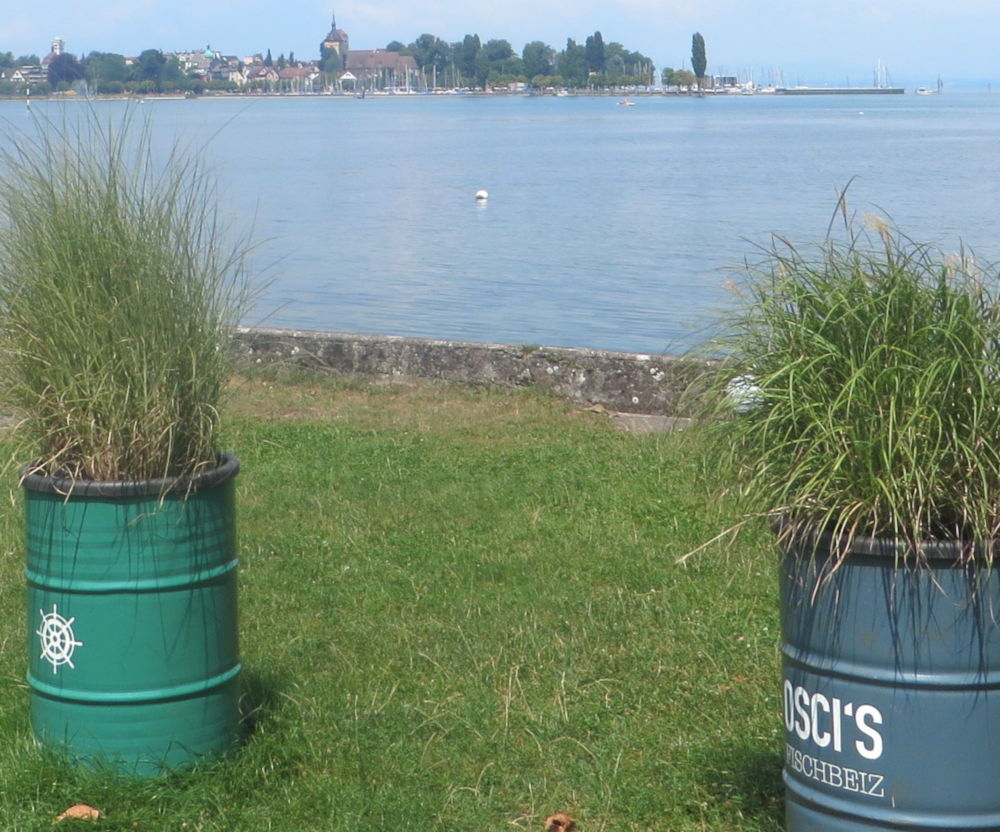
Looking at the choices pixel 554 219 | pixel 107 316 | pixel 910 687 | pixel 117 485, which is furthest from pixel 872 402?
pixel 554 219

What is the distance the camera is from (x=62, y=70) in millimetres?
7070

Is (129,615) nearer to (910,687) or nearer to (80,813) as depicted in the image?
(80,813)

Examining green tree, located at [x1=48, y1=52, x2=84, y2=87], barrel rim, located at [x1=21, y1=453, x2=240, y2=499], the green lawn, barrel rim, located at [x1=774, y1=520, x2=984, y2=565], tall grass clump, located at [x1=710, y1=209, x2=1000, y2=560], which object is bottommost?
the green lawn

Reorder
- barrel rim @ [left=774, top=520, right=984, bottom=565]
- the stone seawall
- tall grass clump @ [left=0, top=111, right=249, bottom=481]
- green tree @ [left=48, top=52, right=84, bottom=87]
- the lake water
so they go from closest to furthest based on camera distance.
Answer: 1. barrel rim @ [left=774, top=520, right=984, bottom=565]
2. tall grass clump @ [left=0, top=111, right=249, bottom=481]
3. green tree @ [left=48, top=52, right=84, bottom=87]
4. the stone seawall
5. the lake water

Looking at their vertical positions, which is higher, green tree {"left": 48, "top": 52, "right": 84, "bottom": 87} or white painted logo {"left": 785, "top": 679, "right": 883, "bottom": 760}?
green tree {"left": 48, "top": 52, "right": 84, "bottom": 87}

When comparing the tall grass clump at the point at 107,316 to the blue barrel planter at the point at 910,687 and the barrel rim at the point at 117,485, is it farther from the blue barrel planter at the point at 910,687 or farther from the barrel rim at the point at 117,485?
the blue barrel planter at the point at 910,687

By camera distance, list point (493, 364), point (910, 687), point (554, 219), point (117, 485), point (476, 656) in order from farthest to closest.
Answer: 1. point (554, 219)
2. point (493, 364)
3. point (476, 656)
4. point (117, 485)
5. point (910, 687)

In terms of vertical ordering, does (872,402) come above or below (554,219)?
above

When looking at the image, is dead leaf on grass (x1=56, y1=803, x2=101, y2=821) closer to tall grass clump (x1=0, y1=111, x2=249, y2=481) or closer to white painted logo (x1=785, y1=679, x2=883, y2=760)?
tall grass clump (x1=0, y1=111, x2=249, y2=481)

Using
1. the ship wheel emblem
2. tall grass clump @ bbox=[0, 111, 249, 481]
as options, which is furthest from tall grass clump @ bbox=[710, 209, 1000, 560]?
the ship wheel emblem

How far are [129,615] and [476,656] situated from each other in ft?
5.37

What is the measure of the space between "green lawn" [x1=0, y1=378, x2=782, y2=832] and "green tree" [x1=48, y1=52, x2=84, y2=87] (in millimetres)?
2249

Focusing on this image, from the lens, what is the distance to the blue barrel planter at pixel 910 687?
2.95 metres

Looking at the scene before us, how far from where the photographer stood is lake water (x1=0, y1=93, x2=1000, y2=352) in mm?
23141
